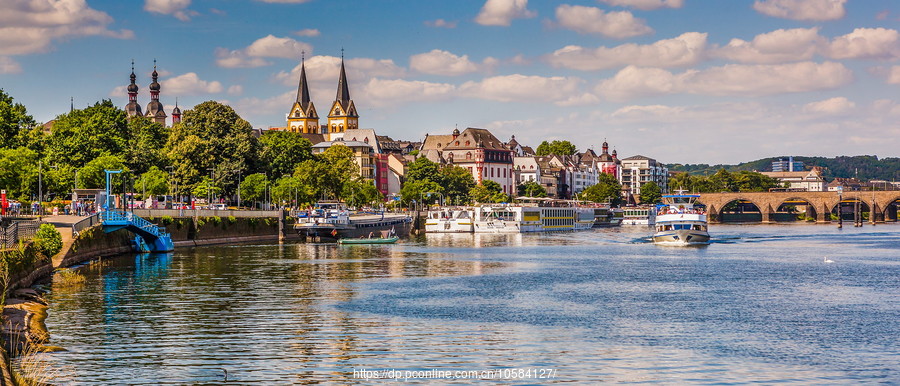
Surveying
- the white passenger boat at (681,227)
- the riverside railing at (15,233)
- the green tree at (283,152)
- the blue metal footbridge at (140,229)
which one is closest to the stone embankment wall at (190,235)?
the blue metal footbridge at (140,229)

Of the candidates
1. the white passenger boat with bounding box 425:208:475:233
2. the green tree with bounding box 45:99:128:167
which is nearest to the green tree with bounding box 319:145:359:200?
the white passenger boat with bounding box 425:208:475:233

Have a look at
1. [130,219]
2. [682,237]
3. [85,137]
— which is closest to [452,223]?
[682,237]

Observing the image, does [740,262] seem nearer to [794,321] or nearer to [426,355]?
[794,321]

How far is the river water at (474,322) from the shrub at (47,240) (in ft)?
10.3

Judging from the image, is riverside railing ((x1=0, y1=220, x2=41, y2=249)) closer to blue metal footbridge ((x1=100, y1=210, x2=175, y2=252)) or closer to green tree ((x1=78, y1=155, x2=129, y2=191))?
blue metal footbridge ((x1=100, y1=210, x2=175, y2=252))

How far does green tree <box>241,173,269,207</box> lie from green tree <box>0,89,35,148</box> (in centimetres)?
2878

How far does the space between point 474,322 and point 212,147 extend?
97.9 metres

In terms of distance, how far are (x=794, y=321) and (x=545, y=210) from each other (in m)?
126

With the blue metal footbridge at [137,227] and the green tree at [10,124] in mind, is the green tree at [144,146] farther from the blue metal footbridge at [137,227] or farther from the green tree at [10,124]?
the blue metal footbridge at [137,227]

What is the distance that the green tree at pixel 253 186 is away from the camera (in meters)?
140

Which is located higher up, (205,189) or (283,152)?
(283,152)

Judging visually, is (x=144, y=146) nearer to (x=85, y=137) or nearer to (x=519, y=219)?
(x=85, y=137)

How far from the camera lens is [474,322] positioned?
1793 inches

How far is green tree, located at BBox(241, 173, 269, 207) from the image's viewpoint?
5497 inches
